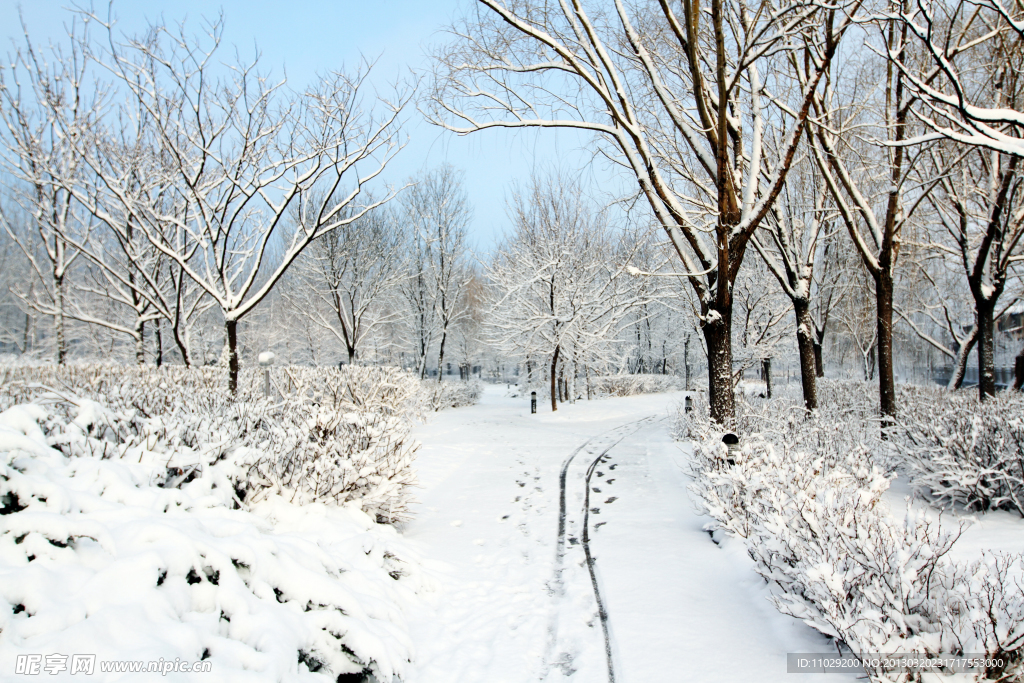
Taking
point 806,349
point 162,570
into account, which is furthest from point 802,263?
point 162,570

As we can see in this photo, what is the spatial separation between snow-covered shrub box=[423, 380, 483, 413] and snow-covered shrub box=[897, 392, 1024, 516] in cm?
1545

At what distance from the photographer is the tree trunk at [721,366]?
7.45 meters

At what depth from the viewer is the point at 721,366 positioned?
7.57 m

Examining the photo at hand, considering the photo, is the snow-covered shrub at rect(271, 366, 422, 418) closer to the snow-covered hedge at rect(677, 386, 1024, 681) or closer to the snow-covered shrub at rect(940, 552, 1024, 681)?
the snow-covered hedge at rect(677, 386, 1024, 681)

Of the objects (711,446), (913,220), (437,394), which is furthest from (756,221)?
(437,394)

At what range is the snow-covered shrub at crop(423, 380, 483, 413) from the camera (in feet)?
67.3

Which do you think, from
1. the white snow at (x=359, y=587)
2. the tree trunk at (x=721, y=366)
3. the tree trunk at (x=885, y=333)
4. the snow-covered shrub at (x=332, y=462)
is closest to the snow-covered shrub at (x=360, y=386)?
the snow-covered shrub at (x=332, y=462)

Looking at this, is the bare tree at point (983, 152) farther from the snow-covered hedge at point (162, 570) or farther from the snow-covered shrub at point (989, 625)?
the snow-covered hedge at point (162, 570)

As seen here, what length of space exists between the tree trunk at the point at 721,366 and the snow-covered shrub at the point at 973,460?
2172mm

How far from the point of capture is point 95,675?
2.04 metres

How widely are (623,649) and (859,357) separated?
35.5 meters

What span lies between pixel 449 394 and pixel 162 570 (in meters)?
20.6

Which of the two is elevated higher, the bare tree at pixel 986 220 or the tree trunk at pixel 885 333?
the bare tree at pixel 986 220

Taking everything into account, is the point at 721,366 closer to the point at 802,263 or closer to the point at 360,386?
the point at 802,263
